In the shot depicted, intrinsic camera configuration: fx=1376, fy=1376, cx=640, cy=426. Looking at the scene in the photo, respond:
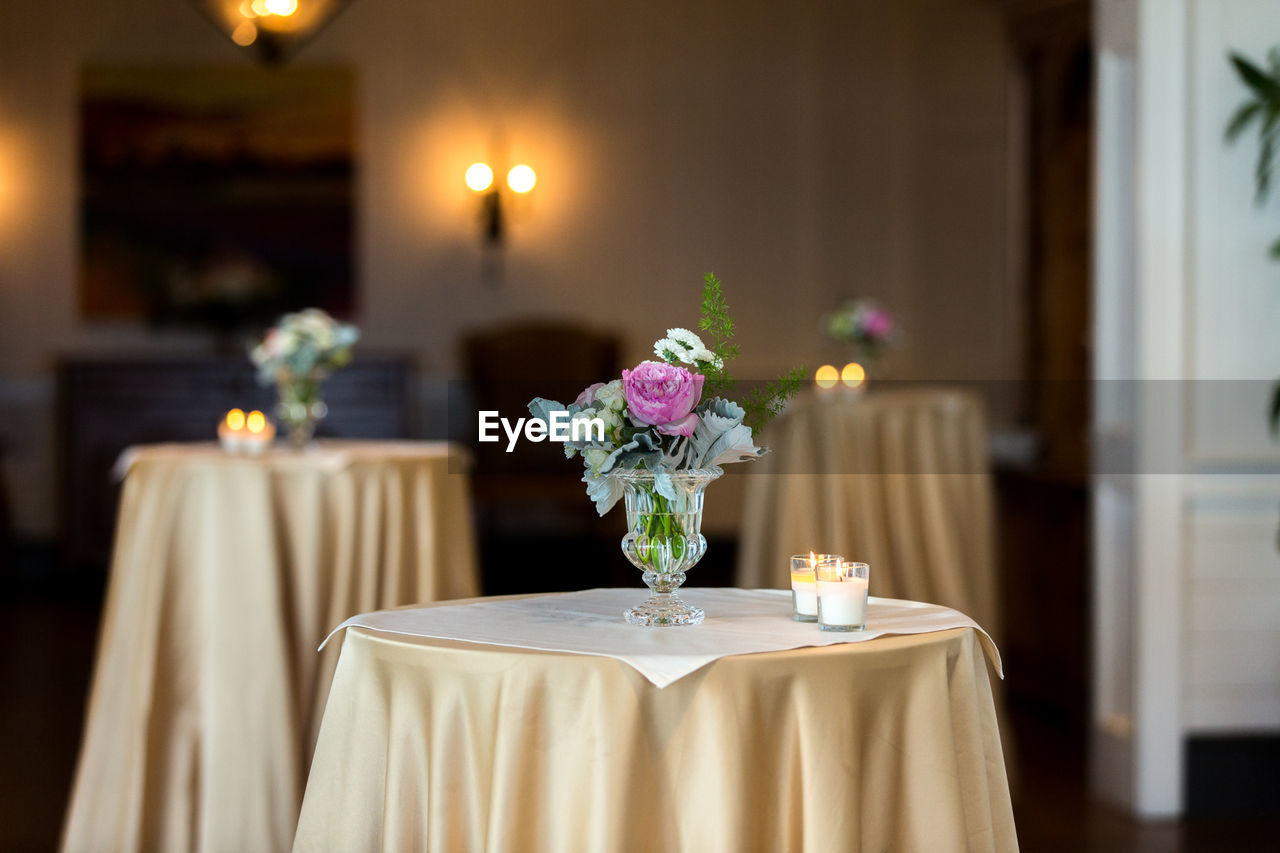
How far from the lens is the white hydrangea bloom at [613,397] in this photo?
1.86 metres

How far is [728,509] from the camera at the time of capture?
843 cm

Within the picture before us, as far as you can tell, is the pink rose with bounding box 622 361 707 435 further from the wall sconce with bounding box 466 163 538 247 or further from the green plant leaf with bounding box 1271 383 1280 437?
the wall sconce with bounding box 466 163 538 247

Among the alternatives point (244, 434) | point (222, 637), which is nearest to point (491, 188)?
point (244, 434)

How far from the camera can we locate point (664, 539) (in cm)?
195

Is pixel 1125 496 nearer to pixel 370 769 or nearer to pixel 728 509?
pixel 370 769

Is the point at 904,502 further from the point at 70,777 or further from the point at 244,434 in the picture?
the point at 70,777

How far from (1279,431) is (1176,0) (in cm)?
122

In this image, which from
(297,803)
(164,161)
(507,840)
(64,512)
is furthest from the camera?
(164,161)

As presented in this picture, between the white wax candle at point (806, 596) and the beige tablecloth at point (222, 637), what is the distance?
1532 millimetres

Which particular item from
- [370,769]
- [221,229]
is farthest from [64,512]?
[370,769]

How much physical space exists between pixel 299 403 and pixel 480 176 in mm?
4381

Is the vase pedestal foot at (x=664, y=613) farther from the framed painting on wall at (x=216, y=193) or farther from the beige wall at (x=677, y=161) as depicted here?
the framed painting on wall at (x=216, y=193)

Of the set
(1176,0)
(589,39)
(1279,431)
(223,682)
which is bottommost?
(223,682)
